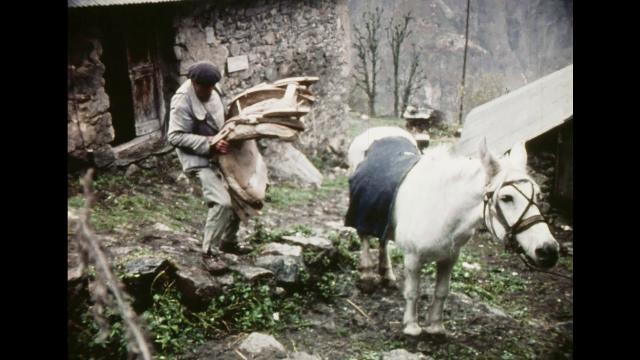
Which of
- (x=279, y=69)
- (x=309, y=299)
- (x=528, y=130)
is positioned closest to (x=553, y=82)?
(x=528, y=130)

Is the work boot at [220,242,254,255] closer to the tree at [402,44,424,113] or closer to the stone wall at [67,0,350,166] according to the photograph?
the stone wall at [67,0,350,166]

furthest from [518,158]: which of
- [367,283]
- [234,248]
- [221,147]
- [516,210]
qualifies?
[234,248]

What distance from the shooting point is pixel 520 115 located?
12.2 feet

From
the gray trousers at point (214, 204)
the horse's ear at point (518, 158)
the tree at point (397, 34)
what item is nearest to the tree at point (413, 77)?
the tree at point (397, 34)

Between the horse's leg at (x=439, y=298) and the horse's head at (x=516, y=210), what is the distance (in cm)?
59

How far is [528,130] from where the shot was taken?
3.46 metres

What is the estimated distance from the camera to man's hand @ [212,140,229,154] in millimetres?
2863

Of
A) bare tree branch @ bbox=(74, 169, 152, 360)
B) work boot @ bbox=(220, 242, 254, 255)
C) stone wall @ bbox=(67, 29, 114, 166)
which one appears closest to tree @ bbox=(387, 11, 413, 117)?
work boot @ bbox=(220, 242, 254, 255)

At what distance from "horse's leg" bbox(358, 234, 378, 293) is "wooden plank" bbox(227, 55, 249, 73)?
6.16 ft
